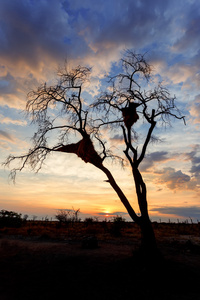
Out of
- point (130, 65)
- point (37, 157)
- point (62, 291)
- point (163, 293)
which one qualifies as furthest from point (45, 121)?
point (163, 293)

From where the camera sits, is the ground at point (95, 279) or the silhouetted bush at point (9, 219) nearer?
the ground at point (95, 279)

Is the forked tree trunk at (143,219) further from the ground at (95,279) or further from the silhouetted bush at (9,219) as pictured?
the silhouetted bush at (9,219)

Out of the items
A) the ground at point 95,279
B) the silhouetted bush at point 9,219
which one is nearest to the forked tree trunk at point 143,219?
the ground at point 95,279

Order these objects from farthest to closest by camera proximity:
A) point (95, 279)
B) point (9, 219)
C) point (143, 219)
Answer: point (9, 219)
point (143, 219)
point (95, 279)

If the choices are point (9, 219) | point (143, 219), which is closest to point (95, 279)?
point (143, 219)

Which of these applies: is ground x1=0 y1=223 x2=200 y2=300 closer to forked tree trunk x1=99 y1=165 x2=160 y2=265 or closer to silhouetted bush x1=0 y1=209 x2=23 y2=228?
forked tree trunk x1=99 y1=165 x2=160 y2=265

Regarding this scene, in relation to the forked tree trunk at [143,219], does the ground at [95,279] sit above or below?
below

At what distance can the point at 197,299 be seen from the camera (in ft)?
15.3

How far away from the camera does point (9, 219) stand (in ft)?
92.6

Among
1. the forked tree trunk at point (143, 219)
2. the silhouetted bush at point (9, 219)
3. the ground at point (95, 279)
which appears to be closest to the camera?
the ground at point (95, 279)

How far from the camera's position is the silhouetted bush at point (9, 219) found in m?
27.6

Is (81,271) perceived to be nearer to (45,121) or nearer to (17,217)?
(45,121)

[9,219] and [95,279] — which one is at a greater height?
[9,219]

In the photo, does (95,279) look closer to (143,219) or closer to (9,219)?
(143,219)
